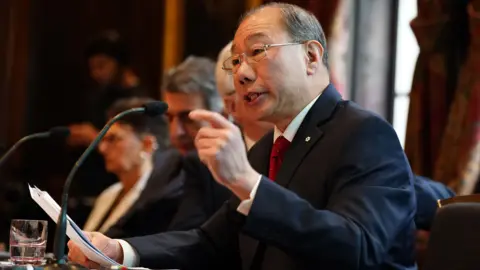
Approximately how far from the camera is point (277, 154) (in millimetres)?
2590

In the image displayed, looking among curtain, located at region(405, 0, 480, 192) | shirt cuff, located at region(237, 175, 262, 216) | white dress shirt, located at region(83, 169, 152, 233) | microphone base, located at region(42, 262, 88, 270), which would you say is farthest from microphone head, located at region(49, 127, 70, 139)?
curtain, located at region(405, 0, 480, 192)

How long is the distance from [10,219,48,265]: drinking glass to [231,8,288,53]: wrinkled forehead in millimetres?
766

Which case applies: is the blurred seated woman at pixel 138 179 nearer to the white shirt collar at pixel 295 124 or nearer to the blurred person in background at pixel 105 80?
the white shirt collar at pixel 295 124

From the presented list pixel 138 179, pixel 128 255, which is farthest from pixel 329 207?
pixel 138 179

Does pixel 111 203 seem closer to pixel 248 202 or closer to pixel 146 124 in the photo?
pixel 146 124

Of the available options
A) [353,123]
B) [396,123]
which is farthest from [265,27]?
[396,123]

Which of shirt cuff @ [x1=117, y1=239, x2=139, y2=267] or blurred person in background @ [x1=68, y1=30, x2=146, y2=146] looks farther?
blurred person in background @ [x1=68, y1=30, x2=146, y2=146]

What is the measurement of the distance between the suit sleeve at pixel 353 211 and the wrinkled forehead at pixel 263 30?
35 centimetres

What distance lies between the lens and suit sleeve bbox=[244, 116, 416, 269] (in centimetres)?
215

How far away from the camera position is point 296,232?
215cm

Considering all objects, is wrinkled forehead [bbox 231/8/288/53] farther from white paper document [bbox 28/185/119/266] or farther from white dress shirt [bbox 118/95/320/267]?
white paper document [bbox 28/185/119/266]

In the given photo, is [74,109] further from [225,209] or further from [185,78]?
[225,209]

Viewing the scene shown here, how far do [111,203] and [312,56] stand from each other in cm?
213

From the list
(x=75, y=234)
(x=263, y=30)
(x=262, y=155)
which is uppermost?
(x=263, y=30)
